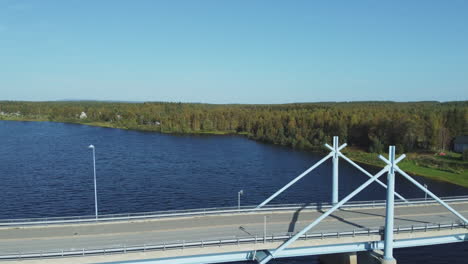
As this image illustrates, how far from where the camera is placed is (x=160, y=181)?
69312 mm

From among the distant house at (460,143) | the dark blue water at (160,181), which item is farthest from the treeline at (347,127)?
the dark blue water at (160,181)

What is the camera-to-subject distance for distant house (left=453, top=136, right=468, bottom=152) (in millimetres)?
99625

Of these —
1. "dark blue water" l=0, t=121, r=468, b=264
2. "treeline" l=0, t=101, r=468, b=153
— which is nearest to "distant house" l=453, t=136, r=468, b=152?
"treeline" l=0, t=101, r=468, b=153

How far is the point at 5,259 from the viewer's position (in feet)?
81.5

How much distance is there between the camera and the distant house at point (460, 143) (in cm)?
9962

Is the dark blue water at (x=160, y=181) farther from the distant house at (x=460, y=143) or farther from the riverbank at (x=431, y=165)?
the distant house at (x=460, y=143)

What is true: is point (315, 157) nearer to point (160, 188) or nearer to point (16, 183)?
point (160, 188)

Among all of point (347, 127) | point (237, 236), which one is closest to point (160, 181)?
point (237, 236)

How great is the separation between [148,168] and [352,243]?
190 ft

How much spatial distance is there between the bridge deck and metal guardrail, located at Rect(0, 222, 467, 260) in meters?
0.48

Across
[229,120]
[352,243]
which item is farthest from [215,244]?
[229,120]

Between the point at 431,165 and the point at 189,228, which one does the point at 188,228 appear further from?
the point at 431,165

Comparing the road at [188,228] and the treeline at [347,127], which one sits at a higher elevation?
the treeline at [347,127]

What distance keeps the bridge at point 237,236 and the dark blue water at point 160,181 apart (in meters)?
6.53
